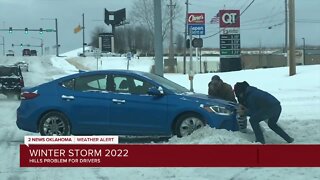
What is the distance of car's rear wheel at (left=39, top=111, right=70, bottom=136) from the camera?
1089cm

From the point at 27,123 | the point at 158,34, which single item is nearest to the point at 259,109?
the point at 27,123

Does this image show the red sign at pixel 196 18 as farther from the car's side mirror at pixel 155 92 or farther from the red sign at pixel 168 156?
the red sign at pixel 168 156

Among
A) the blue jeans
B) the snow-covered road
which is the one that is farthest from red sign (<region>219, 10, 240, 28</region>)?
the blue jeans

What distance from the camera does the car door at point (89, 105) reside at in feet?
35.1

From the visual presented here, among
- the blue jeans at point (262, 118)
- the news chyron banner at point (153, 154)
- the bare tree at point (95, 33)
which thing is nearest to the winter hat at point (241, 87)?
the blue jeans at point (262, 118)

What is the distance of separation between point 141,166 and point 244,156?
1353 millimetres

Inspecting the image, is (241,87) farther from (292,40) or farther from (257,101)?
(292,40)

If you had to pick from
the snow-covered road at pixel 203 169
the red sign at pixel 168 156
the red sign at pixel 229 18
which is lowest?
the snow-covered road at pixel 203 169

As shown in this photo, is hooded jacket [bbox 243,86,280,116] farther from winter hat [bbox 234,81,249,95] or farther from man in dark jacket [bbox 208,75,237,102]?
man in dark jacket [bbox 208,75,237,102]

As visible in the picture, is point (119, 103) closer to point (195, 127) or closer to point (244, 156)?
point (195, 127)

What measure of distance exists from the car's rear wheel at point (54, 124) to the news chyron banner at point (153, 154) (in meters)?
3.66

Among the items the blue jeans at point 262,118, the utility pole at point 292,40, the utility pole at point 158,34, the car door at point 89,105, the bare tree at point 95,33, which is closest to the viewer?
the blue jeans at point 262,118

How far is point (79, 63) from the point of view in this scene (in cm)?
8669

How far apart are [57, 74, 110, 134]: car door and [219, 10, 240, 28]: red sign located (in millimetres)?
29574
